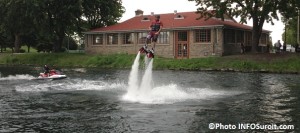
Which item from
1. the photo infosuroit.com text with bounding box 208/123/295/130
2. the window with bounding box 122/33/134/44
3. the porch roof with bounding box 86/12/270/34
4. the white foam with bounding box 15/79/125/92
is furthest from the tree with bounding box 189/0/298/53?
the photo infosuroit.com text with bounding box 208/123/295/130

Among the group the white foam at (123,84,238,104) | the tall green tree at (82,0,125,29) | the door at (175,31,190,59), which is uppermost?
the tall green tree at (82,0,125,29)

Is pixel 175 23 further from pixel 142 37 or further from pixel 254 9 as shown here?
pixel 254 9

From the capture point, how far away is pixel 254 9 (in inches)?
2296

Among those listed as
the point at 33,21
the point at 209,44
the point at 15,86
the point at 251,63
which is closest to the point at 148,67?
the point at 15,86

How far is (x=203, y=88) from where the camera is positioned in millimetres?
33031

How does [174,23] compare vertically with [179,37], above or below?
above

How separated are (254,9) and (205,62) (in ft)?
32.8

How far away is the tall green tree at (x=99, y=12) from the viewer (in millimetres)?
79375

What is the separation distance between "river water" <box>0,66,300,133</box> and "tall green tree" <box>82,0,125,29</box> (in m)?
47.6

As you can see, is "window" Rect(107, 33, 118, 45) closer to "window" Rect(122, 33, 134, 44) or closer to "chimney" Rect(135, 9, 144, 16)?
"window" Rect(122, 33, 134, 44)

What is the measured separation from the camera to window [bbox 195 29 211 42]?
66.1 metres

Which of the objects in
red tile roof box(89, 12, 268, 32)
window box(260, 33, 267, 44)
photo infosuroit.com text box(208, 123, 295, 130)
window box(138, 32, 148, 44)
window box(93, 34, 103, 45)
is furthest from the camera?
window box(260, 33, 267, 44)

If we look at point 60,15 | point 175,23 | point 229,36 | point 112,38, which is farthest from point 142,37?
point 60,15

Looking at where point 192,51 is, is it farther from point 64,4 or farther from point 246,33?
point 64,4
